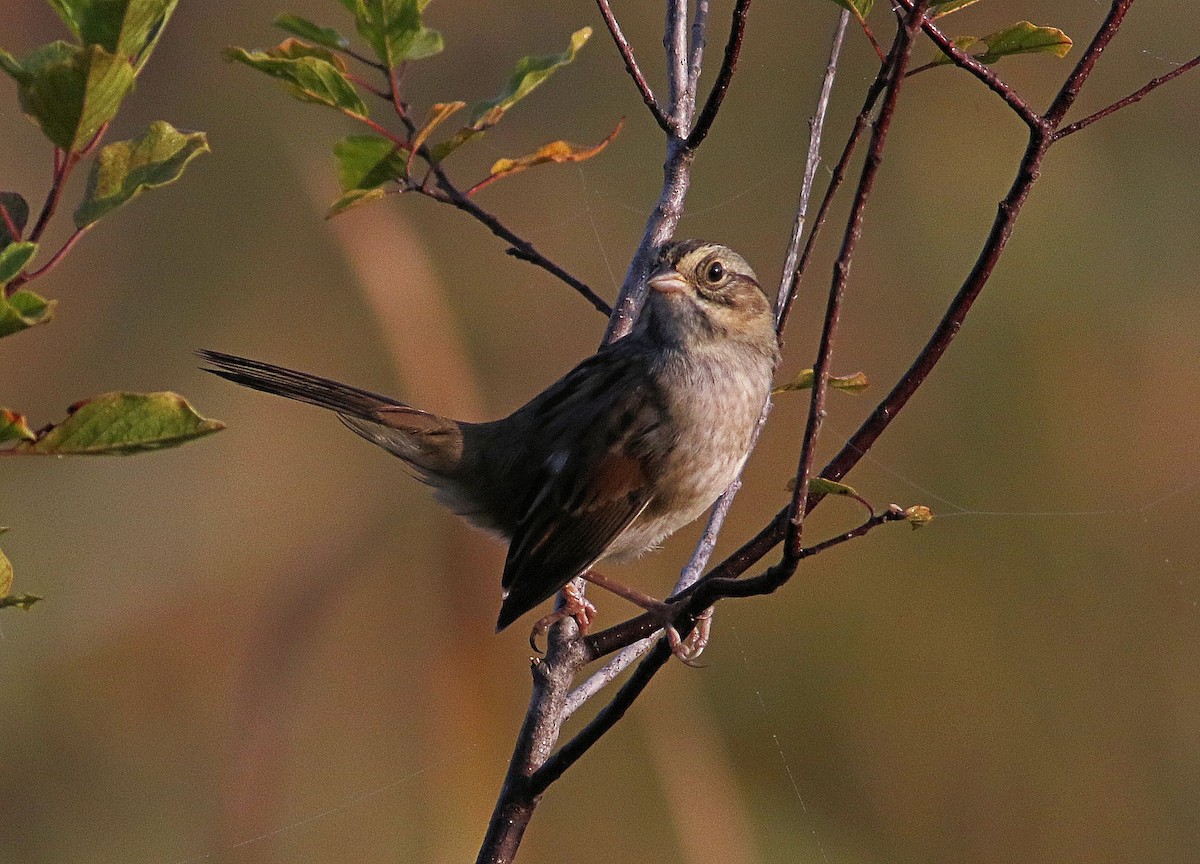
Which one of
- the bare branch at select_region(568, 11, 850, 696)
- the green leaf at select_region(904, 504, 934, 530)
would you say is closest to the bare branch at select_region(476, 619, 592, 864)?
the bare branch at select_region(568, 11, 850, 696)

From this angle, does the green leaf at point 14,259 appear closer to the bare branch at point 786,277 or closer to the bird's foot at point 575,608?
the bare branch at point 786,277

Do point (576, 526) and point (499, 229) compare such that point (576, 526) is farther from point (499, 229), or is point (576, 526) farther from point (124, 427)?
point (124, 427)

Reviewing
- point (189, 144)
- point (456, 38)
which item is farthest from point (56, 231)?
point (189, 144)

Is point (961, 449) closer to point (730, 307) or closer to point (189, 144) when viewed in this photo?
point (730, 307)

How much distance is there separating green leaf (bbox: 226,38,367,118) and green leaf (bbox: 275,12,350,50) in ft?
0.14

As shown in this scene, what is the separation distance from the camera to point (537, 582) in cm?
256

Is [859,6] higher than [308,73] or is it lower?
lower

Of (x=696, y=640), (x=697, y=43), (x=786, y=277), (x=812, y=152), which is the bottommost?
(x=696, y=640)

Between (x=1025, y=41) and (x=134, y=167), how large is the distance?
1105 mm

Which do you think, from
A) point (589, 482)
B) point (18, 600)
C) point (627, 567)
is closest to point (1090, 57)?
point (18, 600)

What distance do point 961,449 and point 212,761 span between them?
129 inches

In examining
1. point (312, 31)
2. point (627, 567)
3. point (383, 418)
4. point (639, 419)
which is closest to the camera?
point (312, 31)

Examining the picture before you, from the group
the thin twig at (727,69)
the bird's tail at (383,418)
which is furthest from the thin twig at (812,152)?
the bird's tail at (383,418)

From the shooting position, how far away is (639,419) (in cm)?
262
